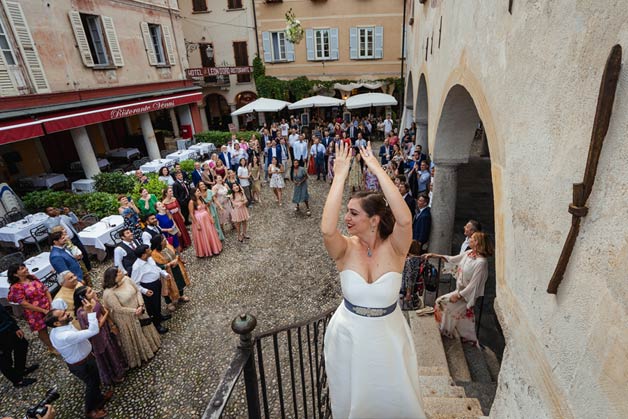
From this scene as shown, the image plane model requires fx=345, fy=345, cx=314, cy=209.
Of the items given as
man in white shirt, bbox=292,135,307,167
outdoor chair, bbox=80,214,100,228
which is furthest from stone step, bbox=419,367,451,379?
man in white shirt, bbox=292,135,307,167

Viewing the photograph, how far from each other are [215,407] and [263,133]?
15535mm

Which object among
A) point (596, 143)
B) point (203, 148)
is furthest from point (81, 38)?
point (596, 143)

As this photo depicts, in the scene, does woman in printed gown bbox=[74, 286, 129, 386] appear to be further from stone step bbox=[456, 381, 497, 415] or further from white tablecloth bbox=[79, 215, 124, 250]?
stone step bbox=[456, 381, 497, 415]

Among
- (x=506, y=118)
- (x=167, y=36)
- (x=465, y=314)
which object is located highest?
(x=167, y=36)

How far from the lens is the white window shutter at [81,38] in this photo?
12031 mm

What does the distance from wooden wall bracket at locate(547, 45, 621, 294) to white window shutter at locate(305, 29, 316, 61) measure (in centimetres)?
2228

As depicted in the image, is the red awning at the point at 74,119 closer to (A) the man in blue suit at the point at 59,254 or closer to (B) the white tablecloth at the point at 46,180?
(B) the white tablecloth at the point at 46,180

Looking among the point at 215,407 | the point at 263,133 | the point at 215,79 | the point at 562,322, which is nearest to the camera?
the point at 215,407

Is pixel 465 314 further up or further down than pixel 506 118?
further down

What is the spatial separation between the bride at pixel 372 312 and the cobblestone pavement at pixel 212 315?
9.70 feet

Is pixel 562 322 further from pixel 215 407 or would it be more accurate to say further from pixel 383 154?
pixel 383 154

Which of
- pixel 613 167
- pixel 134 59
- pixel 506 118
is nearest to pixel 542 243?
pixel 613 167

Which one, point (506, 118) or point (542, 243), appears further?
point (506, 118)

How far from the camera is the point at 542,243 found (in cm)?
208
